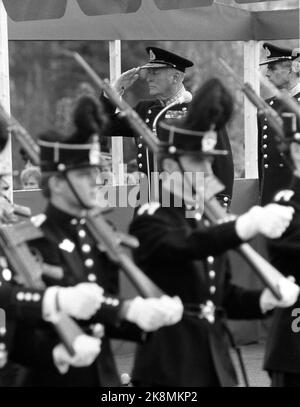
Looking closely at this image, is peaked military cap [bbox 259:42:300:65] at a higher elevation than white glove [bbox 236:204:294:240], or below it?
higher

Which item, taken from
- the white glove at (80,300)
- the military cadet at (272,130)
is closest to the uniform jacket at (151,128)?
the military cadet at (272,130)

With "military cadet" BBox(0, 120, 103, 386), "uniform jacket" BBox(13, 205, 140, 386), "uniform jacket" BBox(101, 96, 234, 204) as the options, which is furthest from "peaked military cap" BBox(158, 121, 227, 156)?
"uniform jacket" BBox(101, 96, 234, 204)

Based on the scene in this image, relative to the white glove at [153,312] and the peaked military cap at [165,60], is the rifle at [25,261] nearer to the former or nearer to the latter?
the white glove at [153,312]

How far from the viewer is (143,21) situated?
1030 centimetres

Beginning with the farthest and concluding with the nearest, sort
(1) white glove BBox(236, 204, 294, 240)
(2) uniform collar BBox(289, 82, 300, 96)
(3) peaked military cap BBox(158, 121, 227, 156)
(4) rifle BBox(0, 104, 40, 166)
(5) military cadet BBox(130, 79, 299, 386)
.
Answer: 1. (2) uniform collar BBox(289, 82, 300, 96)
2. (4) rifle BBox(0, 104, 40, 166)
3. (3) peaked military cap BBox(158, 121, 227, 156)
4. (5) military cadet BBox(130, 79, 299, 386)
5. (1) white glove BBox(236, 204, 294, 240)

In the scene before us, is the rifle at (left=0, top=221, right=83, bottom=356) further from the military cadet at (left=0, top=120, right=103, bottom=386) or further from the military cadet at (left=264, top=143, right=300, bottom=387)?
the military cadet at (left=264, top=143, right=300, bottom=387)

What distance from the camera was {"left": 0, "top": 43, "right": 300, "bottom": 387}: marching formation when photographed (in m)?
5.61

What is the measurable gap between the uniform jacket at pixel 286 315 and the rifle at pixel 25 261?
1509 mm

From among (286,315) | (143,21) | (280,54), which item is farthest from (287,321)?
(280,54)

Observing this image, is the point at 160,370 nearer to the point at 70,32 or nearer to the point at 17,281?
the point at 17,281

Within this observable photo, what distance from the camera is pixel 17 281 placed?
5.79m

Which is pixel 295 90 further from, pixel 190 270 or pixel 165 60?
pixel 190 270

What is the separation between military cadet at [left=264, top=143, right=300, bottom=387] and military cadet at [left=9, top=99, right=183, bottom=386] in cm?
116

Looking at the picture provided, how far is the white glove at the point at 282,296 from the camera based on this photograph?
595 centimetres
